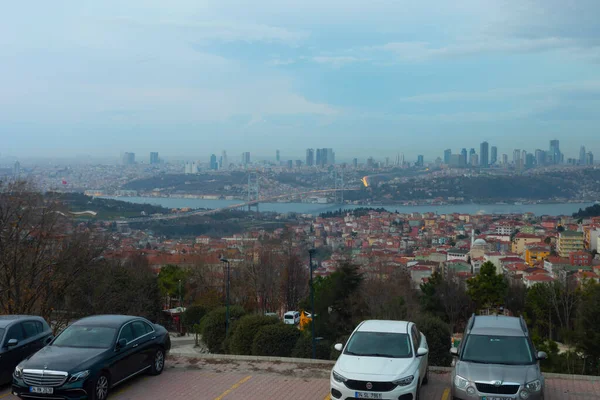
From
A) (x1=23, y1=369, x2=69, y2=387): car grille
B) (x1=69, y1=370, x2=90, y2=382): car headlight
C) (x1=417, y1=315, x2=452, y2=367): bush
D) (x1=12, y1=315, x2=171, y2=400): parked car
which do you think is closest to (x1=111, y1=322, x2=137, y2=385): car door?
(x1=12, y1=315, x2=171, y2=400): parked car

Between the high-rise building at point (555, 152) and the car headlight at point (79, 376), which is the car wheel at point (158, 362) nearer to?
the car headlight at point (79, 376)

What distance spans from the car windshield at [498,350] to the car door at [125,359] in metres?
3.86

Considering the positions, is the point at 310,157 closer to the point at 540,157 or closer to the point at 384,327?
the point at 540,157

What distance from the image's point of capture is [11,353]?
6965 millimetres

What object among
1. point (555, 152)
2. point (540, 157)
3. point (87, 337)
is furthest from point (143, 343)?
point (555, 152)

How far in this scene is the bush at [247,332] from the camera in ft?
36.9

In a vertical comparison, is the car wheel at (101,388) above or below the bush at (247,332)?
above

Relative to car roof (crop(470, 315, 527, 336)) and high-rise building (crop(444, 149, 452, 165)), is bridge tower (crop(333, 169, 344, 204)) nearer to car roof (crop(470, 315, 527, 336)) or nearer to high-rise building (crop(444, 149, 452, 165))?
high-rise building (crop(444, 149, 452, 165))

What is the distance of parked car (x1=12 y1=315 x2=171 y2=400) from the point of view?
6102 millimetres

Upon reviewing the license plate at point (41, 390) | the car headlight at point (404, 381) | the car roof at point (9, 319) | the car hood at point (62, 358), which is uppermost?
the car roof at point (9, 319)

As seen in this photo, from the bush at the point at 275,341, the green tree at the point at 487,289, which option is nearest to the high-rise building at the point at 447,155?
the green tree at the point at 487,289

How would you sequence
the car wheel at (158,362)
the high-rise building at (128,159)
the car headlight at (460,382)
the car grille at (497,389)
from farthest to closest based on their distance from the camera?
the high-rise building at (128,159)
the car wheel at (158,362)
the car headlight at (460,382)
the car grille at (497,389)

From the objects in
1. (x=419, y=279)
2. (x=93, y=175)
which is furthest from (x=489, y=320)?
(x=93, y=175)

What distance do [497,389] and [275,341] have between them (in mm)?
5610
